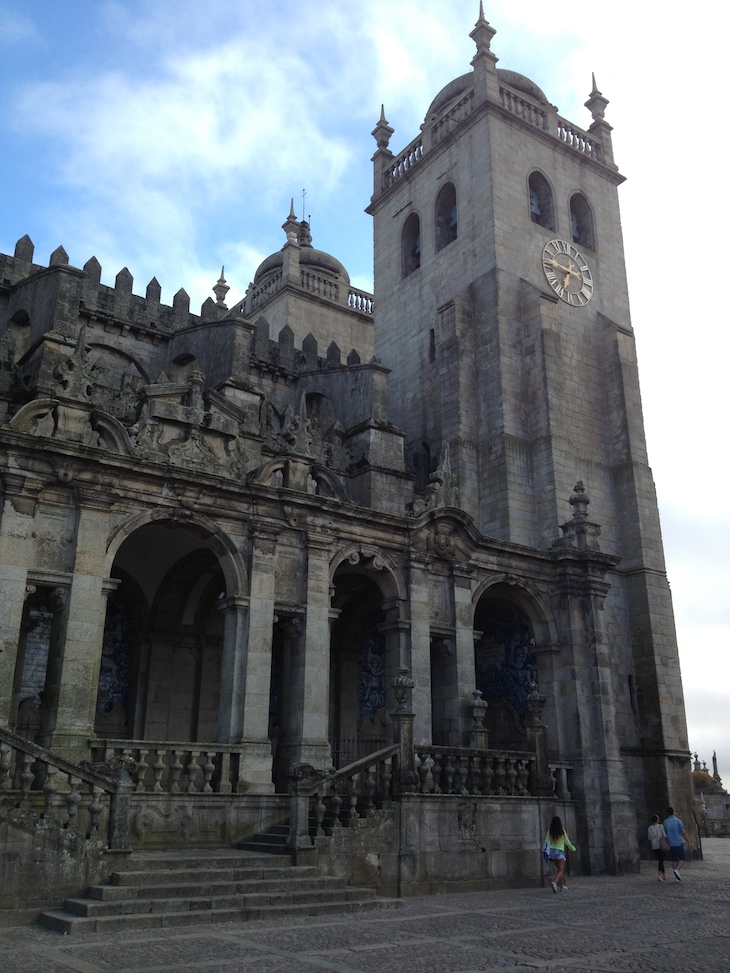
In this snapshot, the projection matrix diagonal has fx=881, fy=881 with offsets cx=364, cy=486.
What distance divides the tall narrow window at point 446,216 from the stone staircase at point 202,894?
918 inches

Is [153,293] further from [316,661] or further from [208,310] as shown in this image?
[316,661]

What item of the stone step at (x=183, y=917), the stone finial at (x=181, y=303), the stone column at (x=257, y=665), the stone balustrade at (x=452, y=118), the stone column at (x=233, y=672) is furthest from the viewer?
the stone balustrade at (x=452, y=118)

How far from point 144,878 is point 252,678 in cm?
467

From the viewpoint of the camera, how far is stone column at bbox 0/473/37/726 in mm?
13031

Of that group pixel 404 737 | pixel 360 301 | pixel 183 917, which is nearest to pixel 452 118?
pixel 360 301

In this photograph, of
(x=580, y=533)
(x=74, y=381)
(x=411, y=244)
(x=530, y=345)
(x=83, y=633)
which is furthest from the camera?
(x=411, y=244)

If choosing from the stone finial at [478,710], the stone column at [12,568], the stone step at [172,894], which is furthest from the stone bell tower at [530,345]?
the stone step at [172,894]

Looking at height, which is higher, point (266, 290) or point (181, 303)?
point (266, 290)

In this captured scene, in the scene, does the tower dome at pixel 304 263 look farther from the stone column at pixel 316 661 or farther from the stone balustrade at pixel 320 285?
the stone column at pixel 316 661

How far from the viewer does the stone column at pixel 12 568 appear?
42.8ft

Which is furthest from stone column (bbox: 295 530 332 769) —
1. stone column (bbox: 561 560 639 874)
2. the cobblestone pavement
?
stone column (bbox: 561 560 639 874)

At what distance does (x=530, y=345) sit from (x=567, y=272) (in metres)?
4.14

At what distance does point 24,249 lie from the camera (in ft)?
85.4

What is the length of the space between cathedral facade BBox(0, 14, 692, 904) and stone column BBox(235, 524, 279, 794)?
4 cm
